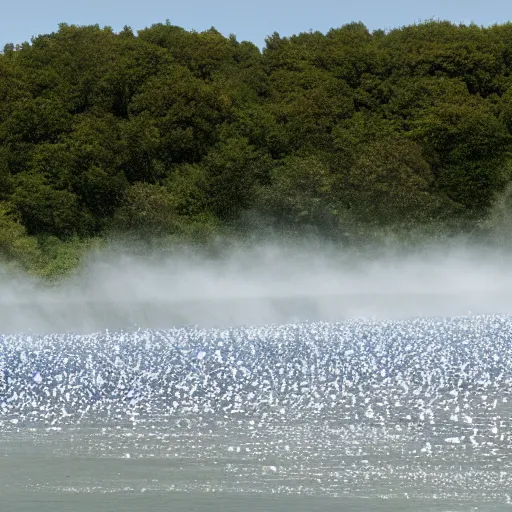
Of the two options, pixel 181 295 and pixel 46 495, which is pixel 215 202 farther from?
pixel 46 495

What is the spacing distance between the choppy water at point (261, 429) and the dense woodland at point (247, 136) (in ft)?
206

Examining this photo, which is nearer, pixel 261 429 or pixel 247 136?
pixel 261 429

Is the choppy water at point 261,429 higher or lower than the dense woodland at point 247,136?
lower

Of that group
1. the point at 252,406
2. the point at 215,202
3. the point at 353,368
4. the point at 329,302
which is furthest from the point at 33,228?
the point at 252,406

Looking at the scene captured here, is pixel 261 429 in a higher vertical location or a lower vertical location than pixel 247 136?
lower

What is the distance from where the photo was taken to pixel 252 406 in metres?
29.1

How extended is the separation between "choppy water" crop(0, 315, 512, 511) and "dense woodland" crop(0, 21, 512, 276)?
206 feet

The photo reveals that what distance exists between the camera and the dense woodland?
111 meters

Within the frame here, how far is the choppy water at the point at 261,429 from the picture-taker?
64.3ft

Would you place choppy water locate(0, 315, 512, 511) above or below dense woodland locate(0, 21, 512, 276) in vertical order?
below

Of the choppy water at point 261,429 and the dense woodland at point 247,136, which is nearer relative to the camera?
the choppy water at point 261,429

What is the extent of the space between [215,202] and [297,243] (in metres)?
12.7

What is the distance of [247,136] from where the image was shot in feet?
417

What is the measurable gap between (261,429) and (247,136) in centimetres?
10353
